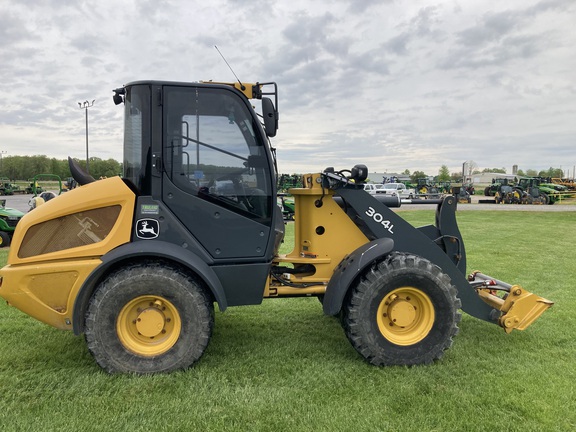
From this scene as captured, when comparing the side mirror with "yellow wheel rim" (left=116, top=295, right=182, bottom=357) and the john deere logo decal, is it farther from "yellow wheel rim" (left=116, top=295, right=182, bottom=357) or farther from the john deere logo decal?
"yellow wheel rim" (left=116, top=295, right=182, bottom=357)

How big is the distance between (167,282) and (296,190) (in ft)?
5.00

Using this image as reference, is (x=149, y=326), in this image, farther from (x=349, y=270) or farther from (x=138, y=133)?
(x=349, y=270)

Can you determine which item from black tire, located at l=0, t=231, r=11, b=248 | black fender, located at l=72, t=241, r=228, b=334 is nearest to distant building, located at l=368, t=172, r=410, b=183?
black tire, located at l=0, t=231, r=11, b=248

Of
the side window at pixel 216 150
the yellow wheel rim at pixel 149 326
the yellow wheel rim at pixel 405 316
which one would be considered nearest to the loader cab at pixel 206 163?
the side window at pixel 216 150

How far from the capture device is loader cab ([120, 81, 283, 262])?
3629 mm

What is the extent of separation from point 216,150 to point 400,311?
215 centimetres

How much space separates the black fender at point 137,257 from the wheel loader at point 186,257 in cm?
1

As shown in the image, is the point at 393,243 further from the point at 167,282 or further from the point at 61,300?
the point at 61,300

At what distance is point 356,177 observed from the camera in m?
4.04

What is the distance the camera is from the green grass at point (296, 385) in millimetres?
2926

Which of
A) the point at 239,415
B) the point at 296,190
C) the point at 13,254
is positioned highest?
the point at 296,190

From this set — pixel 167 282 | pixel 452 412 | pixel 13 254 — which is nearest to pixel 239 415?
pixel 167 282

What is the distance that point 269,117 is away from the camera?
3.69 metres

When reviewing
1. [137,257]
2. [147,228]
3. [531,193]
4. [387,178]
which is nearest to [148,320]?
[137,257]
